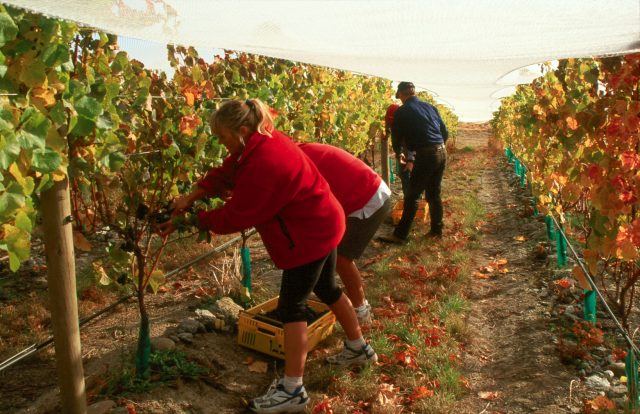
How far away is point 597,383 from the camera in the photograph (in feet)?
9.66

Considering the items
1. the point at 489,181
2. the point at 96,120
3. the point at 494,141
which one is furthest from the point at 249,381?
the point at 494,141

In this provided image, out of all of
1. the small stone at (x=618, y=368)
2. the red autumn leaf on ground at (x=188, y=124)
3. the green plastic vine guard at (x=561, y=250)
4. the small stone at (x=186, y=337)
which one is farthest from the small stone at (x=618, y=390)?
the red autumn leaf on ground at (x=188, y=124)

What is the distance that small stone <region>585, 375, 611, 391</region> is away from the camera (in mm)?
2898

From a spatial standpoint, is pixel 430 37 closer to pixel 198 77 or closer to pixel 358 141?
pixel 198 77

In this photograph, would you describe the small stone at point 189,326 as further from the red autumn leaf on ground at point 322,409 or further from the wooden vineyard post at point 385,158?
the wooden vineyard post at point 385,158

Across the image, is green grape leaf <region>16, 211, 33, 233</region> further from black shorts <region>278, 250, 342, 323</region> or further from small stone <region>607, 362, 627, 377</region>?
small stone <region>607, 362, 627, 377</region>

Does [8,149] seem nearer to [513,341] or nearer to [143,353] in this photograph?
[143,353]

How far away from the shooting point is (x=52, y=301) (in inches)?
87.0

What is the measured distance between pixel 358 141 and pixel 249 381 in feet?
17.1

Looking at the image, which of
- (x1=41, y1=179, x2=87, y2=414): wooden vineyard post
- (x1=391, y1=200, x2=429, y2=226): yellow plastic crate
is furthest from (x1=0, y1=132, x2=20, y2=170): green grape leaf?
(x1=391, y1=200, x2=429, y2=226): yellow plastic crate

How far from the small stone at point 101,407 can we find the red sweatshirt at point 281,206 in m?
0.95

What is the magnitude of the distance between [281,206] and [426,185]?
380 centimetres

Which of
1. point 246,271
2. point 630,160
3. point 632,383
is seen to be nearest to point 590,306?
point 632,383

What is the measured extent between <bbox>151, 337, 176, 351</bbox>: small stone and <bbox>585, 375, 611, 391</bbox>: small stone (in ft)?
7.74
